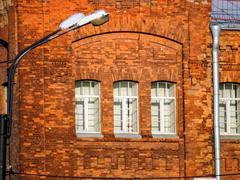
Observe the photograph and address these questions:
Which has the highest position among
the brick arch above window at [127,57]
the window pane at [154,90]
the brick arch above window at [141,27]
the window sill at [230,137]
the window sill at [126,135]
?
the brick arch above window at [141,27]

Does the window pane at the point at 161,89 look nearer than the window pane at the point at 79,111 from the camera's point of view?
No

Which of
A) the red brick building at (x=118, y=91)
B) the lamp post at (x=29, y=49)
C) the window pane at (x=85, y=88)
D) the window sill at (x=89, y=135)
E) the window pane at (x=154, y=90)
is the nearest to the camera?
the lamp post at (x=29, y=49)

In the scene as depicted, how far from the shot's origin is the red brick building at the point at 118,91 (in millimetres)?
25234

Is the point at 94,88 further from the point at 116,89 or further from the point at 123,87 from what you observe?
the point at 123,87

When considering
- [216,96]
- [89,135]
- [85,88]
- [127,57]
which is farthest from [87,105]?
[216,96]

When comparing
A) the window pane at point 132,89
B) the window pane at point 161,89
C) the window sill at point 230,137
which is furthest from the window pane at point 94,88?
the window sill at point 230,137

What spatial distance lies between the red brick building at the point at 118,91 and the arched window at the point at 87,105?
0.03m

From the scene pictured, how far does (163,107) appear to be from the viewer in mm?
26766

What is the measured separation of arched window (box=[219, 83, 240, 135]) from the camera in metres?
27.6

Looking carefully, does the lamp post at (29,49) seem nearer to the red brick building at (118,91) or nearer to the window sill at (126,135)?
the red brick building at (118,91)

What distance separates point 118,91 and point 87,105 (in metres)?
1.08

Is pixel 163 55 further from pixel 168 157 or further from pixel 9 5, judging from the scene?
pixel 9 5

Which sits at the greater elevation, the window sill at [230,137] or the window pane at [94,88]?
the window pane at [94,88]

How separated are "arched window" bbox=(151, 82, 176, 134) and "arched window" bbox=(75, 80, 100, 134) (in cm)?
182
